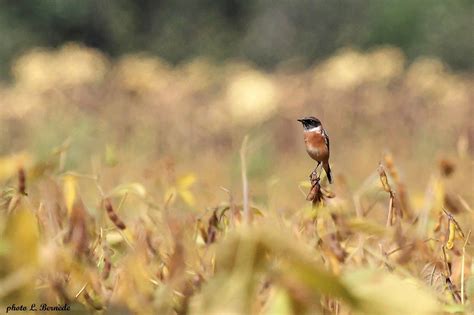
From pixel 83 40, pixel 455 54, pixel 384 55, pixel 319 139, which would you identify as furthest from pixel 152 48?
pixel 319 139

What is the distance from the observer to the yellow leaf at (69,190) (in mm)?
900

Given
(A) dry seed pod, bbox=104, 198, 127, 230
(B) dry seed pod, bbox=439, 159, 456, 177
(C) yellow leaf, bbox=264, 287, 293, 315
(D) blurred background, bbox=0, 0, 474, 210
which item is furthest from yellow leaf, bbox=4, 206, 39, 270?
(D) blurred background, bbox=0, 0, 474, 210

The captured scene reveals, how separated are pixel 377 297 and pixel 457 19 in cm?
1022

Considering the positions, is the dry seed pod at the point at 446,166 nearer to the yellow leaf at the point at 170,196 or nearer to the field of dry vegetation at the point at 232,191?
the field of dry vegetation at the point at 232,191

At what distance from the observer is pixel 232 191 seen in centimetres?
157

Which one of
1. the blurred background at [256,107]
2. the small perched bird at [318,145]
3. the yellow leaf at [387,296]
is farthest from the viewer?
the blurred background at [256,107]

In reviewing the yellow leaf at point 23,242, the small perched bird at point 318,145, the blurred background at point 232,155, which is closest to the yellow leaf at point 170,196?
the blurred background at point 232,155

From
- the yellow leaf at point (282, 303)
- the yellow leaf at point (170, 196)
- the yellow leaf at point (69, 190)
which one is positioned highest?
the yellow leaf at point (282, 303)

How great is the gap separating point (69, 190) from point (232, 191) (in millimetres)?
665

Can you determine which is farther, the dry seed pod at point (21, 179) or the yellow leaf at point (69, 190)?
the yellow leaf at point (69, 190)

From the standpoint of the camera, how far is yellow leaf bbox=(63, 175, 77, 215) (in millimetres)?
900

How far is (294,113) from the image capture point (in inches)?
293

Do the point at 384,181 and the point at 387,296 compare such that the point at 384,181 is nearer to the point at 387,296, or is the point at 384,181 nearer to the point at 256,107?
the point at 387,296

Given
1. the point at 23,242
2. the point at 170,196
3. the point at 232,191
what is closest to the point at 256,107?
the point at 232,191
